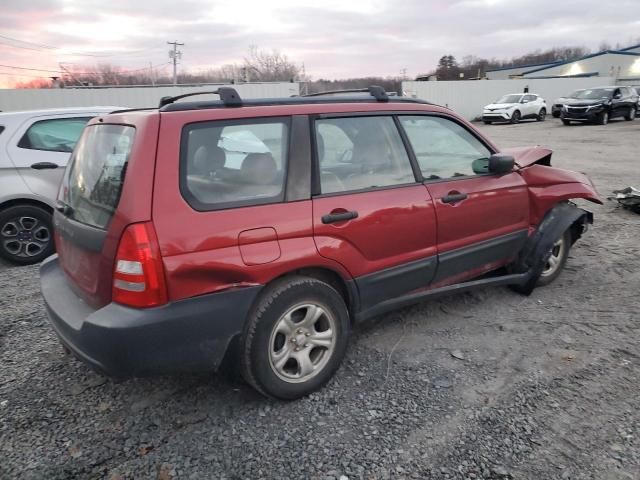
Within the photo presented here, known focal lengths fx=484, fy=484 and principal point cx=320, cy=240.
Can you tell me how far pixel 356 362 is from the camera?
3.20m

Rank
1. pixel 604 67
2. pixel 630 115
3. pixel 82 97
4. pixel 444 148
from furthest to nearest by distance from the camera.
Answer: pixel 604 67
pixel 630 115
pixel 82 97
pixel 444 148

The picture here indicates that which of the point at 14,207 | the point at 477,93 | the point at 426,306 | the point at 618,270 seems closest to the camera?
the point at 426,306

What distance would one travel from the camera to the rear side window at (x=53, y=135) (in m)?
5.38

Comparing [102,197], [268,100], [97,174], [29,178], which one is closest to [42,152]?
[29,178]

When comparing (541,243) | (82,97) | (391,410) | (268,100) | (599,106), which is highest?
(82,97)

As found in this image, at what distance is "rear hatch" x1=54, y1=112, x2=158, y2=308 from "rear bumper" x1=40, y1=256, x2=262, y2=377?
0.54 ft

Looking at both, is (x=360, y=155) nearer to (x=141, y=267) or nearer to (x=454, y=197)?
(x=454, y=197)

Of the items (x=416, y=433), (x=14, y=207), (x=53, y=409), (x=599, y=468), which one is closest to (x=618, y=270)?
(x=599, y=468)

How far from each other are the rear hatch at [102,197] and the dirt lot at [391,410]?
74 centimetres

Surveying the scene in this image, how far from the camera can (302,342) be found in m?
2.78

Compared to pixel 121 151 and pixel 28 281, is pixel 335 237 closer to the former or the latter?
pixel 121 151

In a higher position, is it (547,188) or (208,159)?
(208,159)

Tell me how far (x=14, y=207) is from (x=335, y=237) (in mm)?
4239

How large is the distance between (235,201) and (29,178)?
12.9ft
